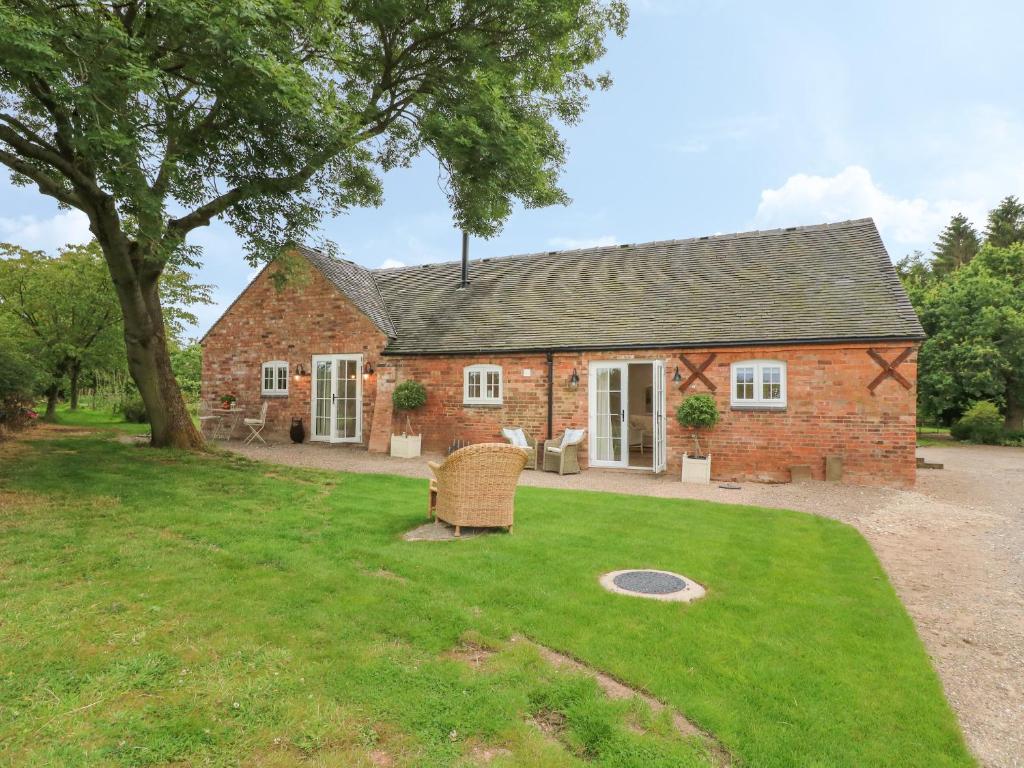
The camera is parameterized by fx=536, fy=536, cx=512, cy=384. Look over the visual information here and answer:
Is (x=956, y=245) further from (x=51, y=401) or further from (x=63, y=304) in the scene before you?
(x=51, y=401)

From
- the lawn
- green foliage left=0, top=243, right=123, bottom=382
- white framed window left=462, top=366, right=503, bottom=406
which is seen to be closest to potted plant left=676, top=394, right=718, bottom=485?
the lawn

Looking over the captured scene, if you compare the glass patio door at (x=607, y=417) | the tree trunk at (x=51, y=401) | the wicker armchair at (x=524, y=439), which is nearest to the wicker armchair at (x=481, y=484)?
the wicker armchair at (x=524, y=439)

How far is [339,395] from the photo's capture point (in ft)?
52.3

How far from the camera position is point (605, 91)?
11.7 m

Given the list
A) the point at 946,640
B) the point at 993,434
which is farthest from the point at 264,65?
the point at 993,434

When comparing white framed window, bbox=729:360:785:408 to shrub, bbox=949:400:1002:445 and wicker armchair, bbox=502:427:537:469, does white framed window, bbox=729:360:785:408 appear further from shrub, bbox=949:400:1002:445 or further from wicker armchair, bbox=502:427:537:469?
shrub, bbox=949:400:1002:445

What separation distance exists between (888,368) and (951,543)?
4630 mm

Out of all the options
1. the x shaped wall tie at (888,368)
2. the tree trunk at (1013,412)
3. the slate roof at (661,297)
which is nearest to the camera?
the x shaped wall tie at (888,368)

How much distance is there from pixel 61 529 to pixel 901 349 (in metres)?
13.6

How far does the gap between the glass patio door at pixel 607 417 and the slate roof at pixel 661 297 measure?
0.73m

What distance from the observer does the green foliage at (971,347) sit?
66.8 ft

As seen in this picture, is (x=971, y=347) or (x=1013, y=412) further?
(x=1013, y=412)

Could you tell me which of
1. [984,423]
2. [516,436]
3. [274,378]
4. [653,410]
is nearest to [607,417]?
[653,410]

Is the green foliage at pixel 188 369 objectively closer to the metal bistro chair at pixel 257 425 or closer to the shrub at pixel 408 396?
the metal bistro chair at pixel 257 425
